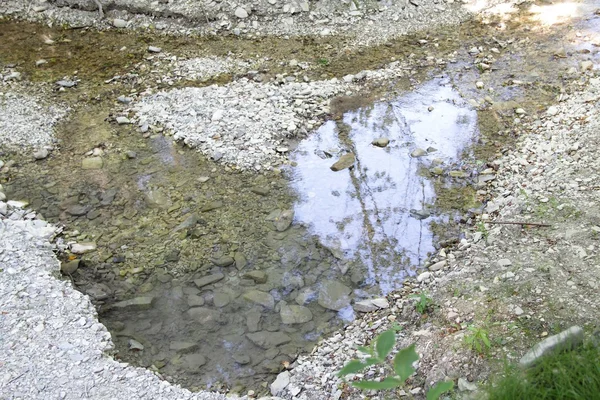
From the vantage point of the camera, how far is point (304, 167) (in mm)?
5684

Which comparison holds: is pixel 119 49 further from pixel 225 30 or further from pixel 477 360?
pixel 477 360

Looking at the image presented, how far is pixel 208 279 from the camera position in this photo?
4480mm

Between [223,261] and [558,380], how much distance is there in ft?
9.40

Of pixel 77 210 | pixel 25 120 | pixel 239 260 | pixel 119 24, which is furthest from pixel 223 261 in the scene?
pixel 119 24

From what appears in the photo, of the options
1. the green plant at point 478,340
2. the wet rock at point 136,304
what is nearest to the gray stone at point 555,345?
the green plant at point 478,340

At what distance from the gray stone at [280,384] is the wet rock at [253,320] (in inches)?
22.4

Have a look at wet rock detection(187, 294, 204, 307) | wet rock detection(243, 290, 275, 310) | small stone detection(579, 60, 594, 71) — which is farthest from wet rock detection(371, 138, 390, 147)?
small stone detection(579, 60, 594, 71)

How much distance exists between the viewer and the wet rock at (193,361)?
3750mm

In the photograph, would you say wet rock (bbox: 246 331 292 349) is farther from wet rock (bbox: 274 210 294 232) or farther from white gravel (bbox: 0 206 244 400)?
wet rock (bbox: 274 210 294 232)

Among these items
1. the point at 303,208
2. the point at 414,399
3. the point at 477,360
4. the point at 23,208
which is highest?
the point at 477,360

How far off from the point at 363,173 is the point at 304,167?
62 centimetres

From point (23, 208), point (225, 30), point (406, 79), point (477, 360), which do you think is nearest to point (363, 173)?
point (406, 79)

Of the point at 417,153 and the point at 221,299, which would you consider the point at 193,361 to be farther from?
the point at 417,153

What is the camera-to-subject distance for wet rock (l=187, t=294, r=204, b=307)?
4.27 meters
